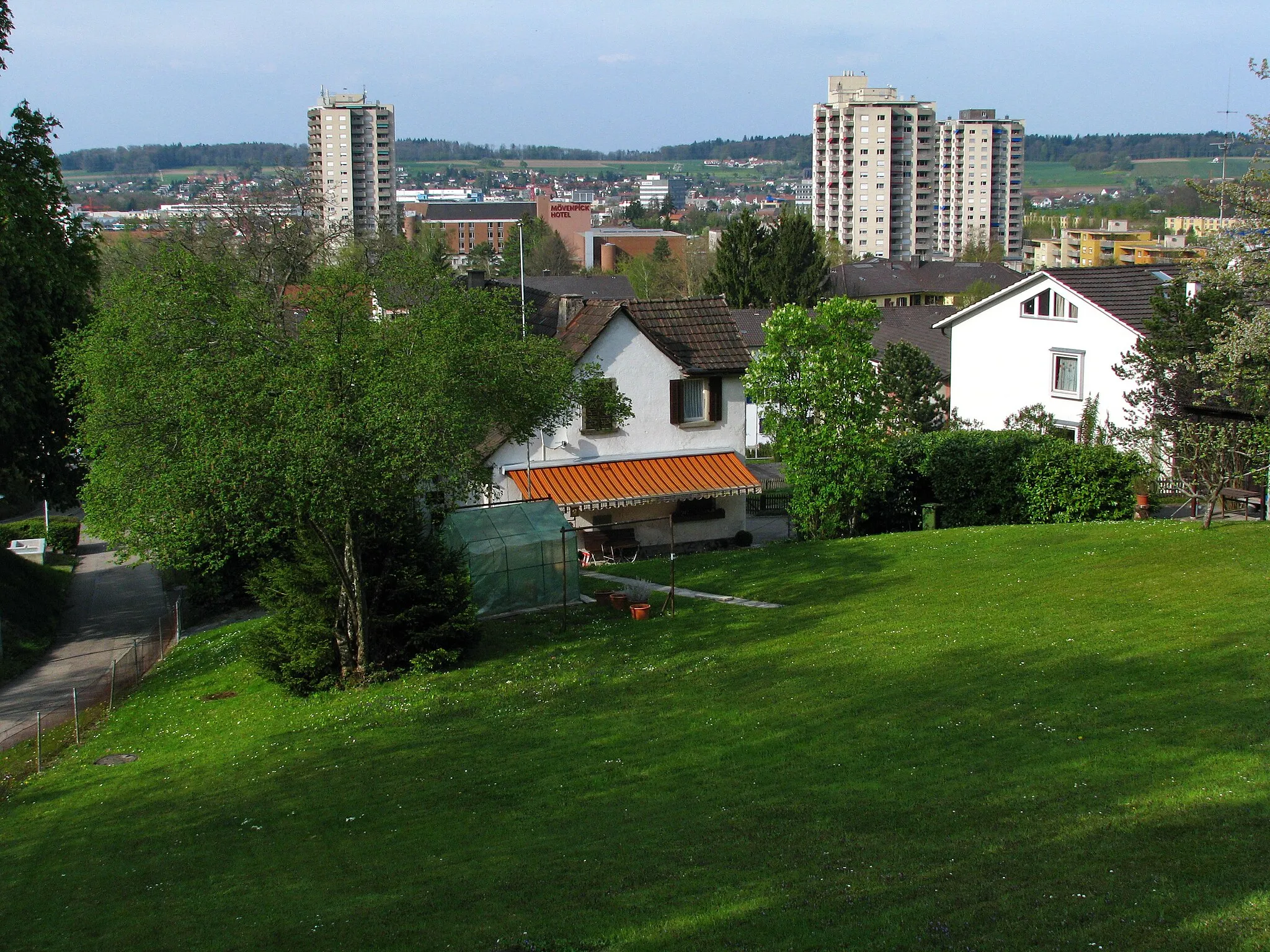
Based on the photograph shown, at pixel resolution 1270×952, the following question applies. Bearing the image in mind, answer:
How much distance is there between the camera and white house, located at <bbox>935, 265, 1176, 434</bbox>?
4438cm

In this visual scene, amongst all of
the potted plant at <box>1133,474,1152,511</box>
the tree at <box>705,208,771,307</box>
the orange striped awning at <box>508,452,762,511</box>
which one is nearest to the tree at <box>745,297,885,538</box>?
the orange striped awning at <box>508,452,762,511</box>

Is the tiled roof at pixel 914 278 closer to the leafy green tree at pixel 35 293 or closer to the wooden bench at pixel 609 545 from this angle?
the wooden bench at pixel 609 545

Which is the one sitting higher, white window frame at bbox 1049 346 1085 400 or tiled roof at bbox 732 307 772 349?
tiled roof at bbox 732 307 772 349

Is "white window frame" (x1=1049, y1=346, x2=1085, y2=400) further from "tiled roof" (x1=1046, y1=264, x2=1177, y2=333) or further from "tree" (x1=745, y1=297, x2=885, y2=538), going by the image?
"tree" (x1=745, y1=297, x2=885, y2=538)

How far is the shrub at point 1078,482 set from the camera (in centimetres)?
3409

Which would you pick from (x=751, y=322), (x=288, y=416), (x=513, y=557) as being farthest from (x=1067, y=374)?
(x=288, y=416)

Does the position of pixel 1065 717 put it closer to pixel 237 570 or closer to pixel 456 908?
pixel 456 908

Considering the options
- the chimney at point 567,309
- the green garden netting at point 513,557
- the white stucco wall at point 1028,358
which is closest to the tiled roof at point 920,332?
the white stucco wall at point 1028,358

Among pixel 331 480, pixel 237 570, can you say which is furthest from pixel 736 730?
pixel 237 570

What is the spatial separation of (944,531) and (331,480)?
64.2 feet

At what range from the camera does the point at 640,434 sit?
37969mm

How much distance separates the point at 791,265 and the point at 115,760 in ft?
242

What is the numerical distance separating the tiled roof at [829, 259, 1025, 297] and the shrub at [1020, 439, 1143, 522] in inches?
3046

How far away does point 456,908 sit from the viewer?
11.6 m
